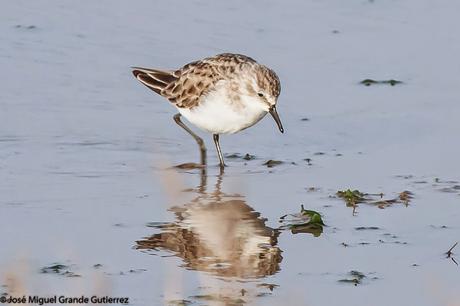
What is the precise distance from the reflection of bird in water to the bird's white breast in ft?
3.08

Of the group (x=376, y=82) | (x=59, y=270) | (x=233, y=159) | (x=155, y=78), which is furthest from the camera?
(x=376, y=82)

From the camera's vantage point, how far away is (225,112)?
10.4m

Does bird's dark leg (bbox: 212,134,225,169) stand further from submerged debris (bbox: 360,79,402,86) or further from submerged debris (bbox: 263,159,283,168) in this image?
submerged debris (bbox: 360,79,402,86)

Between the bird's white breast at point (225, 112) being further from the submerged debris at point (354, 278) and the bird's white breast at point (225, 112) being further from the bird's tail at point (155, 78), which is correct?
the submerged debris at point (354, 278)

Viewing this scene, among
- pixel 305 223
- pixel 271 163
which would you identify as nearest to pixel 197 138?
pixel 271 163

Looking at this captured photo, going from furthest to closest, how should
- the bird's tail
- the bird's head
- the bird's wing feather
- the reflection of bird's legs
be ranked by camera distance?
the bird's tail
the bird's wing feather
the bird's head
the reflection of bird's legs

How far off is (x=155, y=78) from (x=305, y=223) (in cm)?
282

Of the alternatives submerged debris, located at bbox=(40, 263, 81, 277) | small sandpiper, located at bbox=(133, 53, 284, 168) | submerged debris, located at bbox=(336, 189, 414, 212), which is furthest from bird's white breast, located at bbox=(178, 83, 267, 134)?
submerged debris, located at bbox=(40, 263, 81, 277)

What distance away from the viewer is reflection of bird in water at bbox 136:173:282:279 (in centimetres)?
804

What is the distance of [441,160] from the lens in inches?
408

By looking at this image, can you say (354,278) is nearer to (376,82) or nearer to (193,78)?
(193,78)

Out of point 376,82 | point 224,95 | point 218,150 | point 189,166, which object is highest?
point 376,82

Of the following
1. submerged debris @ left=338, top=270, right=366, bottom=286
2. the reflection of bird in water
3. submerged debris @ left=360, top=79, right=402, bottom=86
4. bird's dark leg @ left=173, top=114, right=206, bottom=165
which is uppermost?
submerged debris @ left=360, top=79, right=402, bottom=86

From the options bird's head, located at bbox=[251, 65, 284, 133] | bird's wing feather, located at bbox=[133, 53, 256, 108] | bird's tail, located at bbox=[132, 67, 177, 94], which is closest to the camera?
bird's head, located at bbox=[251, 65, 284, 133]
